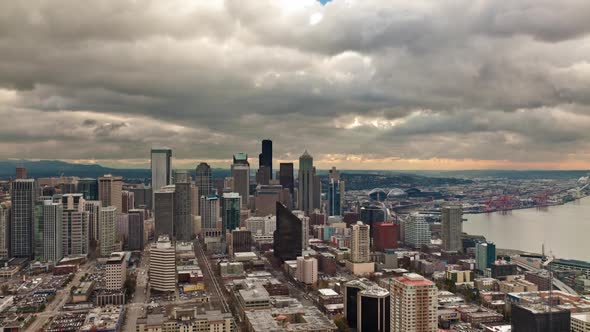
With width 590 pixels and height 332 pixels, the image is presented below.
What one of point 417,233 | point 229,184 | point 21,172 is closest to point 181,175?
point 229,184

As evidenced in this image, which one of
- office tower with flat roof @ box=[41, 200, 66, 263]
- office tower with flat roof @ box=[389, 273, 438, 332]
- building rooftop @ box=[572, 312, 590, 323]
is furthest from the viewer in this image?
office tower with flat roof @ box=[41, 200, 66, 263]

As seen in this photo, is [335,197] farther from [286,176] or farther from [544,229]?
[544,229]

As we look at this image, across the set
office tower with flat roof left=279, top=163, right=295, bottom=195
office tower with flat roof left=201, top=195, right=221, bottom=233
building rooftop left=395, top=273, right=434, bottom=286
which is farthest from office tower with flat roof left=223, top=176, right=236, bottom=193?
building rooftop left=395, top=273, right=434, bottom=286

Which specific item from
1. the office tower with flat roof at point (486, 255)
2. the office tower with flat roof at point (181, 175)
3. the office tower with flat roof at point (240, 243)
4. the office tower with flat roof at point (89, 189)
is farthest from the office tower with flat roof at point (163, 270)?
the office tower with flat roof at point (181, 175)

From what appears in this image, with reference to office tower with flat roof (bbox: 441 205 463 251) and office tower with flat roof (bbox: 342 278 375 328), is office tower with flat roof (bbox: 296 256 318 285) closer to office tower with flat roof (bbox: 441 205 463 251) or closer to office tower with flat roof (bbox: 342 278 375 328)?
office tower with flat roof (bbox: 342 278 375 328)

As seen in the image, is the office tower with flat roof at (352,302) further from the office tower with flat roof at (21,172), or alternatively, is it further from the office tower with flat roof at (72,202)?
the office tower with flat roof at (21,172)

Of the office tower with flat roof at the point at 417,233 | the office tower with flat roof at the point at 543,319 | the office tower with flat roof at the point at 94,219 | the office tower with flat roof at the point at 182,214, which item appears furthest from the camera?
the office tower with flat roof at the point at 182,214
